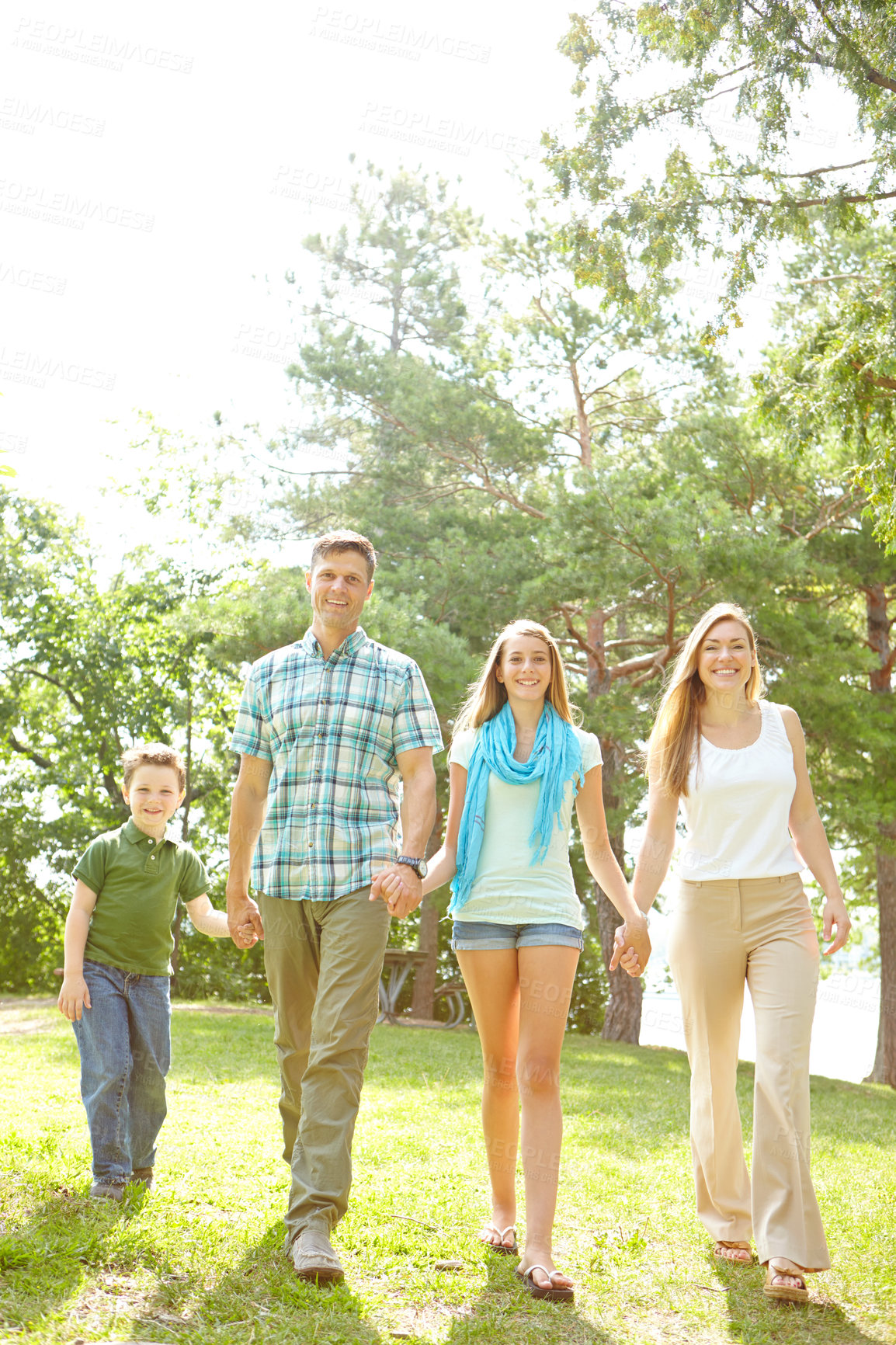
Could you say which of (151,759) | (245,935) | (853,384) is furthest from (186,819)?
(245,935)

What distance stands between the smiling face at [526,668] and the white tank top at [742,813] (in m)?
0.66

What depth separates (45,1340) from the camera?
105 inches

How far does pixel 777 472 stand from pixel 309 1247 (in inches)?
474

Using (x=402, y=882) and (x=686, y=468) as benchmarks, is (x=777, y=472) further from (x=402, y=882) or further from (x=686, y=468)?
(x=402, y=882)

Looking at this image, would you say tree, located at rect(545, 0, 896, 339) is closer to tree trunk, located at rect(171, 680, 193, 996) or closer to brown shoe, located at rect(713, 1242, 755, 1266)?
brown shoe, located at rect(713, 1242, 755, 1266)

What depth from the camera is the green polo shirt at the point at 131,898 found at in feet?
13.8

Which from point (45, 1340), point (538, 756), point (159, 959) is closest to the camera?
point (45, 1340)

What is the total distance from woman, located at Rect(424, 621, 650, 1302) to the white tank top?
0.32m

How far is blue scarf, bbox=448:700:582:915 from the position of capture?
12.4ft

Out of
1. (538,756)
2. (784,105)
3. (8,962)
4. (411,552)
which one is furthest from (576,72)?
(8,962)

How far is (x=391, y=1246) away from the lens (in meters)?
3.69

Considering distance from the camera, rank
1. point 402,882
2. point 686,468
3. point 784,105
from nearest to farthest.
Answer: point 402,882, point 784,105, point 686,468

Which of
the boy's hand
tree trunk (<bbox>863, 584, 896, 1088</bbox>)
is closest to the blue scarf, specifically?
the boy's hand

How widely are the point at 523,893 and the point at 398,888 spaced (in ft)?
1.39
